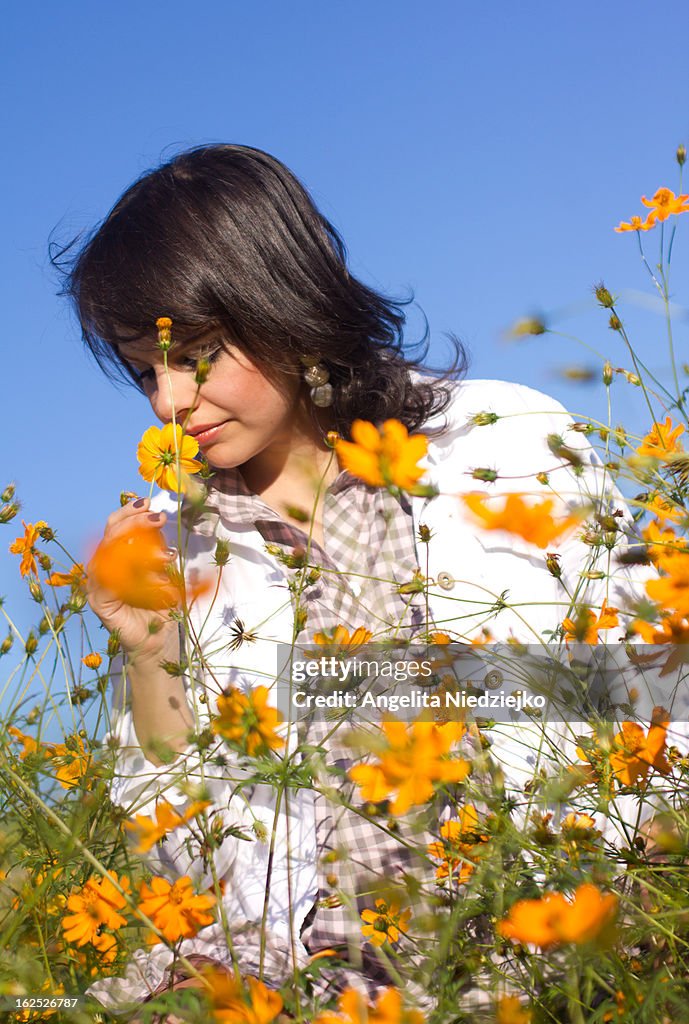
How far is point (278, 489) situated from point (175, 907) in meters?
0.96

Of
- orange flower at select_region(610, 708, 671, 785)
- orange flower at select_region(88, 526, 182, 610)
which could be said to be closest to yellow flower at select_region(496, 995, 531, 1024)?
orange flower at select_region(610, 708, 671, 785)

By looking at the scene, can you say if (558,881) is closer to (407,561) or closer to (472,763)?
(472,763)

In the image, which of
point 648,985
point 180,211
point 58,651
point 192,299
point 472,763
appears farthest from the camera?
point 180,211

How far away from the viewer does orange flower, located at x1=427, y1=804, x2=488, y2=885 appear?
893mm

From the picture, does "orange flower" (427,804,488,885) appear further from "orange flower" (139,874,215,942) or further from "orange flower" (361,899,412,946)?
"orange flower" (139,874,215,942)

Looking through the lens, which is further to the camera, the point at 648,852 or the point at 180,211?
the point at 180,211

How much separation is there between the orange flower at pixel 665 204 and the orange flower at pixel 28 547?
86 cm

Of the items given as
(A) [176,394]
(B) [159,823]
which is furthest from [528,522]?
(A) [176,394]

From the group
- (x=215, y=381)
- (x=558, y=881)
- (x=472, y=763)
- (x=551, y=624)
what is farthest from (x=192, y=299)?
(x=558, y=881)

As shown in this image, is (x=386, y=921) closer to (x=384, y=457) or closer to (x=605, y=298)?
(x=384, y=457)

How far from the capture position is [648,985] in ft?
2.36

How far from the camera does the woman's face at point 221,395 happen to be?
1457 millimetres

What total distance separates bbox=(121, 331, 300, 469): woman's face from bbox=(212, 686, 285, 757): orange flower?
24.7 inches

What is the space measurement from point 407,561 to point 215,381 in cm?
39
